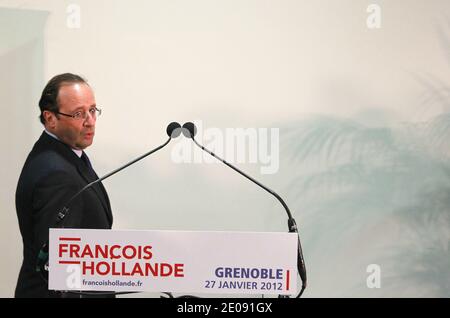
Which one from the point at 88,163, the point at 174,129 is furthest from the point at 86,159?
the point at 174,129

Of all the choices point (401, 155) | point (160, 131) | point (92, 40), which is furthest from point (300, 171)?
point (92, 40)

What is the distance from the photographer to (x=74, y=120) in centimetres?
319

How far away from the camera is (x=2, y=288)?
3.29 metres

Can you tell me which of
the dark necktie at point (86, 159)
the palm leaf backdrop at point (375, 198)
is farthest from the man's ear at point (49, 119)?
the palm leaf backdrop at point (375, 198)

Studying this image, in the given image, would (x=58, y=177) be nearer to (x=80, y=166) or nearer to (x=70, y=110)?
→ (x=80, y=166)

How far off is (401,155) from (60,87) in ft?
6.63

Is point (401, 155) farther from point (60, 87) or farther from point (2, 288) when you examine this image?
point (2, 288)

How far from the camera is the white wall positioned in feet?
10.6

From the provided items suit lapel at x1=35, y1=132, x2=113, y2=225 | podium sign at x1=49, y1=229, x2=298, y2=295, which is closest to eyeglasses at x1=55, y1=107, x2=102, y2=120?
suit lapel at x1=35, y1=132, x2=113, y2=225

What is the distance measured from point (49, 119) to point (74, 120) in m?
0.15

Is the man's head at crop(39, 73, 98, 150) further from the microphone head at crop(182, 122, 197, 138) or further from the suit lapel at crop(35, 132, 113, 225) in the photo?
the microphone head at crop(182, 122, 197, 138)

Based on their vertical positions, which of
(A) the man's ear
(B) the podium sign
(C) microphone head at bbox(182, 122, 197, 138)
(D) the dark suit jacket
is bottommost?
(B) the podium sign

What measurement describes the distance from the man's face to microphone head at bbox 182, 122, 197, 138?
0.53m

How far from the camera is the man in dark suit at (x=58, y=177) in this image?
3055 millimetres
